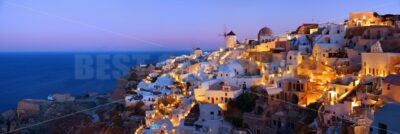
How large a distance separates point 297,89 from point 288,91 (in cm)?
29

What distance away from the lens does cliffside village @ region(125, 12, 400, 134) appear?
1038 centimetres

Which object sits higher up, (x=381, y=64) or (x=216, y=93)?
(x=381, y=64)

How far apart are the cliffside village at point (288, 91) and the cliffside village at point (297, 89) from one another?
0.03m

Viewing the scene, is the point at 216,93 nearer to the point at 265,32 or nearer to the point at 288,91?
the point at 288,91

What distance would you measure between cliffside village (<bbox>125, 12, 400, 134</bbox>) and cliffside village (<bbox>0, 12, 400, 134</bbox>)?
→ 0.03 metres

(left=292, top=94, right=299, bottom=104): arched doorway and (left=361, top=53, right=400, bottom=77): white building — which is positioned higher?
(left=361, top=53, right=400, bottom=77): white building

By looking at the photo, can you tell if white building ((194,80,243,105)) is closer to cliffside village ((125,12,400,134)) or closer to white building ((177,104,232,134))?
cliffside village ((125,12,400,134))

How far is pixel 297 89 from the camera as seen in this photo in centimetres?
1301

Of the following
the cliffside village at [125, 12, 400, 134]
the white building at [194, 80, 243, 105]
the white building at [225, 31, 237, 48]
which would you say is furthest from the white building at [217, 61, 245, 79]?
the white building at [225, 31, 237, 48]

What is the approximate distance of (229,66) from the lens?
16.8 m

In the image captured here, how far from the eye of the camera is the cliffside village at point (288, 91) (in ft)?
33.7

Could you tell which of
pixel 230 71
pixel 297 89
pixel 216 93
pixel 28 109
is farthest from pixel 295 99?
pixel 28 109

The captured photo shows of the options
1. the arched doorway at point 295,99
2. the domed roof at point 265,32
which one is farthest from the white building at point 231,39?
the arched doorway at point 295,99

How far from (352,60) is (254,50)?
6.32 metres
